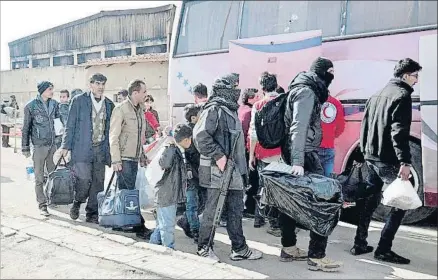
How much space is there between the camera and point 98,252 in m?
4.02

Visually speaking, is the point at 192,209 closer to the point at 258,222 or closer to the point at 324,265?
the point at 258,222

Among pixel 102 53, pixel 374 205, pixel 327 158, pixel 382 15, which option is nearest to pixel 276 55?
pixel 382 15

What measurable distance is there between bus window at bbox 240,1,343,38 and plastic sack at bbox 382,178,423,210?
2.49 metres

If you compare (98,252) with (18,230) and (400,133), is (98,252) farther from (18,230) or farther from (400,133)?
(400,133)

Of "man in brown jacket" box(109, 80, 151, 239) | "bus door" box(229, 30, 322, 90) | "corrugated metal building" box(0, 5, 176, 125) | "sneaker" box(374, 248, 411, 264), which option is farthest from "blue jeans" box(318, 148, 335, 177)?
"corrugated metal building" box(0, 5, 176, 125)

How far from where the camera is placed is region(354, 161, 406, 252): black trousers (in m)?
3.87

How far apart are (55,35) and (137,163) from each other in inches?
943

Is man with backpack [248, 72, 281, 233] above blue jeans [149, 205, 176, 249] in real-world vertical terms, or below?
above

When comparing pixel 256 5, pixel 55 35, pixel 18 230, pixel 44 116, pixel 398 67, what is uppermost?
pixel 55 35

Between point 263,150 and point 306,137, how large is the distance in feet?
4.92

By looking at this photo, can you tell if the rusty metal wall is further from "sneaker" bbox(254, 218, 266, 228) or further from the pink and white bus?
"sneaker" bbox(254, 218, 266, 228)

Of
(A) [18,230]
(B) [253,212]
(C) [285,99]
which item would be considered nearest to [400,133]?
(C) [285,99]

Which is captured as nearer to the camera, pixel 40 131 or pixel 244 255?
pixel 244 255

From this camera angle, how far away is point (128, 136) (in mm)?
4809
